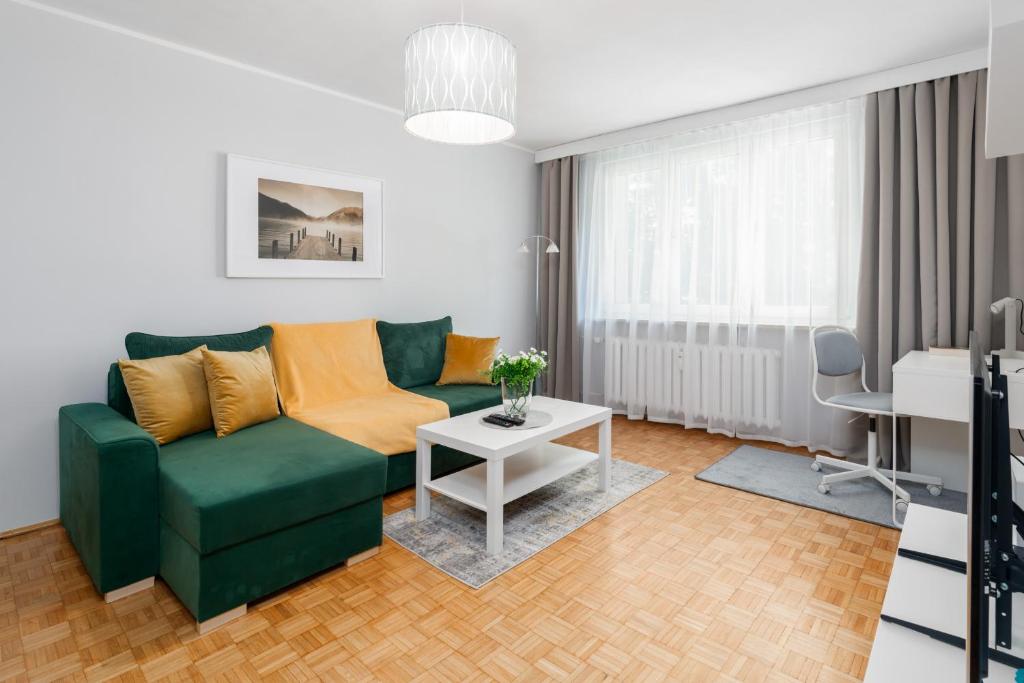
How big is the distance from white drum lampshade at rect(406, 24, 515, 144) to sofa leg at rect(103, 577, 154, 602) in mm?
2228

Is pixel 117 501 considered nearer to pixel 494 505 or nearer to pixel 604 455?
pixel 494 505

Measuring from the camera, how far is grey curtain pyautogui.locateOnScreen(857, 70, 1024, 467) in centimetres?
312

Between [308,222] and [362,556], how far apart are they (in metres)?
2.28

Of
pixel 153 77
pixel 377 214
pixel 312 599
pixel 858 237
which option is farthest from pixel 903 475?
pixel 153 77

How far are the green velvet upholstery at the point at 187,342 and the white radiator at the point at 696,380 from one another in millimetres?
3015

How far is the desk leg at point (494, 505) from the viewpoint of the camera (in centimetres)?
242

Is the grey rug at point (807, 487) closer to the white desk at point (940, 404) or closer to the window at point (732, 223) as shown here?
the white desk at point (940, 404)

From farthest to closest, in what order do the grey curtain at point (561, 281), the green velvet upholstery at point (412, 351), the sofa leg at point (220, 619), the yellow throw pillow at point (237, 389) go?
the grey curtain at point (561, 281)
the green velvet upholstery at point (412, 351)
the yellow throw pillow at point (237, 389)
the sofa leg at point (220, 619)

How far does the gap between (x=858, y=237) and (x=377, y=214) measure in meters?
3.40

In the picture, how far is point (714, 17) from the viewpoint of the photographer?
2.75 metres

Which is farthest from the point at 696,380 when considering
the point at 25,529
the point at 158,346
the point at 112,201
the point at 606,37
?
the point at 25,529

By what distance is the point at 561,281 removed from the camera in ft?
16.9

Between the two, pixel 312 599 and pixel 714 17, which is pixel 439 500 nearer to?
pixel 312 599

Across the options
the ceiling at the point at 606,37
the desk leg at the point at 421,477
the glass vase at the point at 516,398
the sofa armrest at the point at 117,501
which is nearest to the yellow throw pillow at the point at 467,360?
the glass vase at the point at 516,398
